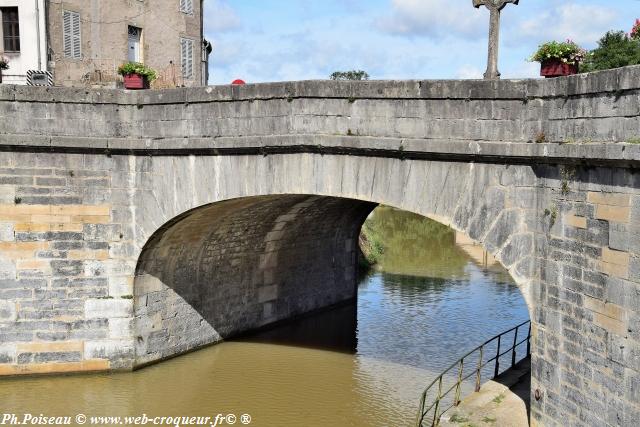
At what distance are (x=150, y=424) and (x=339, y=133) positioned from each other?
5453 millimetres

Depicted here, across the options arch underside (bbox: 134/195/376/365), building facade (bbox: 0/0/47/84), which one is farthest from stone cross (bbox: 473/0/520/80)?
building facade (bbox: 0/0/47/84)

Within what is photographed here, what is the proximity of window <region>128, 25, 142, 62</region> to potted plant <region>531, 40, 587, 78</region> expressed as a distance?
1289 cm

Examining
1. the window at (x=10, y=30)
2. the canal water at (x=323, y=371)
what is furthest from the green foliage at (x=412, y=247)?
the window at (x=10, y=30)

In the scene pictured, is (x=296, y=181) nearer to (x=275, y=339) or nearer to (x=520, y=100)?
(x=520, y=100)

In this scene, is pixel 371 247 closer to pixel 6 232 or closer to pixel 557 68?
pixel 6 232

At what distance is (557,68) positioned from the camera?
838cm

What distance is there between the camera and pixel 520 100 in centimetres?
833

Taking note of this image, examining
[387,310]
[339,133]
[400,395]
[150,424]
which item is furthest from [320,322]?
[339,133]

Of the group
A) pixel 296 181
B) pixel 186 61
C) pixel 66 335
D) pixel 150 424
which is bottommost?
pixel 150 424

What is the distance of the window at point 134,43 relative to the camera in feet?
60.5

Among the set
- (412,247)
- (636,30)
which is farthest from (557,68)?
(412,247)

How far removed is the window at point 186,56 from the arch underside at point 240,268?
6510mm

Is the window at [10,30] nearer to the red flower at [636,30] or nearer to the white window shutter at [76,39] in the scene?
the white window shutter at [76,39]

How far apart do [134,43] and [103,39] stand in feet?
2.94
